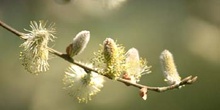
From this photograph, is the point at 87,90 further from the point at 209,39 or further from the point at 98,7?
the point at 209,39

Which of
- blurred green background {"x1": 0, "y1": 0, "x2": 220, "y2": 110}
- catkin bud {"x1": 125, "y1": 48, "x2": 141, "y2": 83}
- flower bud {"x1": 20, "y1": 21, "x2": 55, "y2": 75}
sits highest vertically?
blurred green background {"x1": 0, "y1": 0, "x2": 220, "y2": 110}

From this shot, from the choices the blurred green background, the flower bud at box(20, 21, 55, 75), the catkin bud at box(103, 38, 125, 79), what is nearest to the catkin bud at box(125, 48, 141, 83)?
the catkin bud at box(103, 38, 125, 79)

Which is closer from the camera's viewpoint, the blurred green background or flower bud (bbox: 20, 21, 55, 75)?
flower bud (bbox: 20, 21, 55, 75)

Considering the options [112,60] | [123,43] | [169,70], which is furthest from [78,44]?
[123,43]

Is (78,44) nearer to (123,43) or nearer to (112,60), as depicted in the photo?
(112,60)

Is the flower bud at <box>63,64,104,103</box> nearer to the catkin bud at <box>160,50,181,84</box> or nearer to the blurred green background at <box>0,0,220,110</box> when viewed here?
the catkin bud at <box>160,50,181,84</box>

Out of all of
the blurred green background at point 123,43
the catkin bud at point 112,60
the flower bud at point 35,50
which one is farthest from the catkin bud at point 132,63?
the blurred green background at point 123,43

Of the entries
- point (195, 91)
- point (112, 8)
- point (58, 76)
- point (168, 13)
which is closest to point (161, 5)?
point (168, 13)

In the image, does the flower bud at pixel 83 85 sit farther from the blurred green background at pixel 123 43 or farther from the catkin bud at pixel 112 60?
the blurred green background at pixel 123 43
